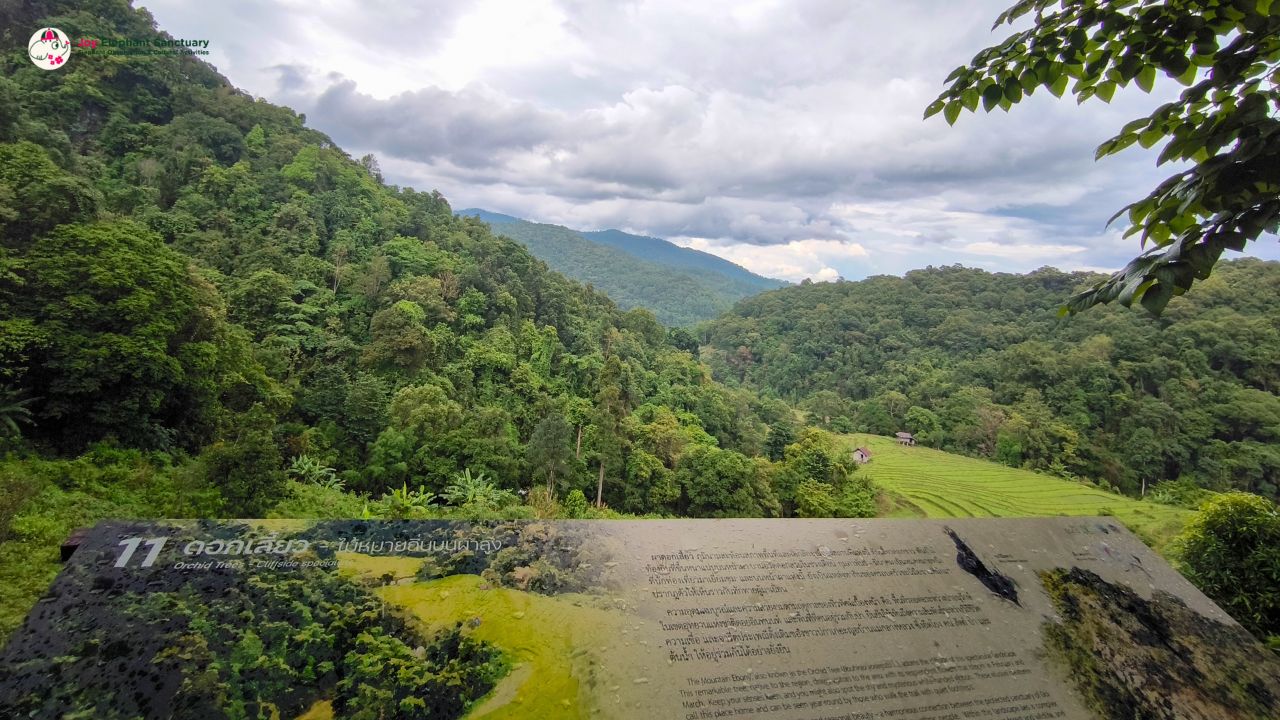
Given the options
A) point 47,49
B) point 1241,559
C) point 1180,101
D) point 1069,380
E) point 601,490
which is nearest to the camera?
point 1180,101

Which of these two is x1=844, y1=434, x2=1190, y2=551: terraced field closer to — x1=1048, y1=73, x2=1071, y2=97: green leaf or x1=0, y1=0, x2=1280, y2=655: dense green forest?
x1=0, y1=0, x2=1280, y2=655: dense green forest

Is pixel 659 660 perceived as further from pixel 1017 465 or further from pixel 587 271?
pixel 587 271

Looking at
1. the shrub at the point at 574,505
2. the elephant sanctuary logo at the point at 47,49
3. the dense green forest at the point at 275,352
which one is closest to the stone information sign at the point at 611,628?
the dense green forest at the point at 275,352

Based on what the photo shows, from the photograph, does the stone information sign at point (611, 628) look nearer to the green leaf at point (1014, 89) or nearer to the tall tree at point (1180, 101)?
the tall tree at point (1180, 101)

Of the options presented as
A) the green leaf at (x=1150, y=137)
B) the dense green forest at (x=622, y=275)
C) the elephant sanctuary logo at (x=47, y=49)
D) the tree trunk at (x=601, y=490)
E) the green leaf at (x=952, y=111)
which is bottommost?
the tree trunk at (x=601, y=490)

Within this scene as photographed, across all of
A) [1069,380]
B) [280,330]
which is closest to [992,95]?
[280,330]

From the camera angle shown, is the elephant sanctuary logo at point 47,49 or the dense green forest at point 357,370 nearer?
the dense green forest at point 357,370

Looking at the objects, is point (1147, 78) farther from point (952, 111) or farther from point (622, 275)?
point (622, 275)

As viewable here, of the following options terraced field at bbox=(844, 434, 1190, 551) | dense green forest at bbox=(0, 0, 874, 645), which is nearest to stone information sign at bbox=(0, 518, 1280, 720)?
dense green forest at bbox=(0, 0, 874, 645)
